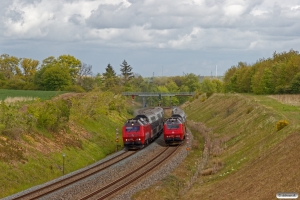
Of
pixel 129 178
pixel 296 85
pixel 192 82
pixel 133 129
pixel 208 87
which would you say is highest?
pixel 192 82

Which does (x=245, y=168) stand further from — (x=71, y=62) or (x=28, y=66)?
(x=28, y=66)

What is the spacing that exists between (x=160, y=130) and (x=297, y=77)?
29.1 m

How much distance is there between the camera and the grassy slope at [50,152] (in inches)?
1172

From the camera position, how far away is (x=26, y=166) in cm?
3184

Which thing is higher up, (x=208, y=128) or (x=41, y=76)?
(x=41, y=76)

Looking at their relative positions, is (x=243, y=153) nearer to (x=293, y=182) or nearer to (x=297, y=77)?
(x=293, y=182)

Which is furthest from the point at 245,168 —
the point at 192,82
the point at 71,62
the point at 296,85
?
the point at 192,82

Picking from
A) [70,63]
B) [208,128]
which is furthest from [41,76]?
[208,128]

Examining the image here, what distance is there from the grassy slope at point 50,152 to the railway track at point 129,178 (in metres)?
4.97

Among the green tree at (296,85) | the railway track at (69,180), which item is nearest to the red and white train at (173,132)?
the railway track at (69,180)

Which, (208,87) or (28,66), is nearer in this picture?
(28,66)

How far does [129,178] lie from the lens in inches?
1225

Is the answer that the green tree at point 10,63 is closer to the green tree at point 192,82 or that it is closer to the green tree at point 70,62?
the green tree at point 70,62

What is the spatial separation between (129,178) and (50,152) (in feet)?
28.2
